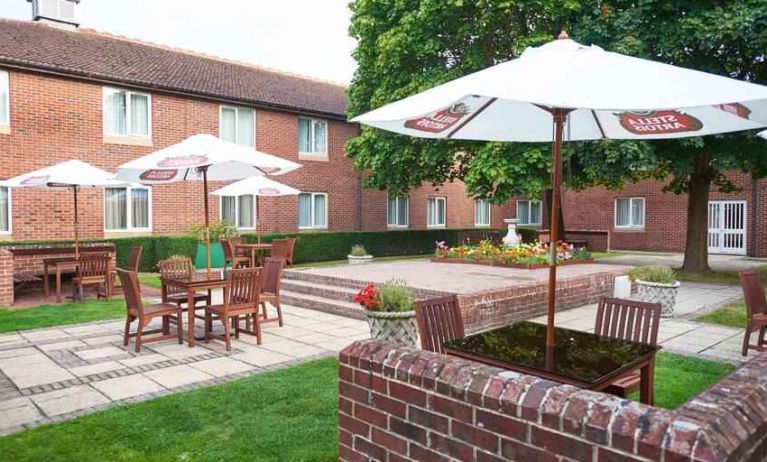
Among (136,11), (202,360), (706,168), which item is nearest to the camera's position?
(202,360)

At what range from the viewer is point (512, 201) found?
29062 millimetres

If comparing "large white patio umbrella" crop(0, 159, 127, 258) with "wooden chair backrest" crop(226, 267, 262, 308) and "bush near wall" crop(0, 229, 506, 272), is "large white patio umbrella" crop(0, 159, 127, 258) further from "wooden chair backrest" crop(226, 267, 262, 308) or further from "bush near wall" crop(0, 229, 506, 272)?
"wooden chair backrest" crop(226, 267, 262, 308)

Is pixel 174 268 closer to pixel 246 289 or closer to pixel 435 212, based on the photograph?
pixel 246 289

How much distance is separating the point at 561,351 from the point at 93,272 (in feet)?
32.7

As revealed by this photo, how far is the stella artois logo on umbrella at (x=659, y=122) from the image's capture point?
12.0 feet

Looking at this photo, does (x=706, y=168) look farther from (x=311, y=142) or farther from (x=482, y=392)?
(x=482, y=392)

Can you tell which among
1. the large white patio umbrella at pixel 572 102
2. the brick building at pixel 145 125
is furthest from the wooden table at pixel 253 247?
the large white patio umbrella at pixel 572 102

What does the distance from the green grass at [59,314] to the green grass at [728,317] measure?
976cm

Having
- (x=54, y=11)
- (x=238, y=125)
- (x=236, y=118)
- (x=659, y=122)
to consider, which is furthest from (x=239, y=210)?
(x=659, y=122)

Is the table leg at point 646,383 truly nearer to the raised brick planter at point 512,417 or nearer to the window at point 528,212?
the raised brick planter at point 512,417

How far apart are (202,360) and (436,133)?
405 centimetres

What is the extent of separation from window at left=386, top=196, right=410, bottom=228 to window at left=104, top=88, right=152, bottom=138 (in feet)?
34.1

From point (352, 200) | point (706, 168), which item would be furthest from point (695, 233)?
point (352, 200)

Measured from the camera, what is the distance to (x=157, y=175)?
7957mm
